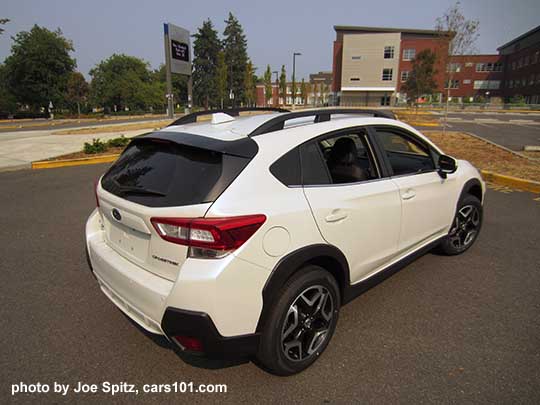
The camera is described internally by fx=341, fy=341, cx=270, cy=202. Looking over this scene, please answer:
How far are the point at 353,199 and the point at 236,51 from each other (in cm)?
8435

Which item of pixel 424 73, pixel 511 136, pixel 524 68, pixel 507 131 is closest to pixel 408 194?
pixel 511 136

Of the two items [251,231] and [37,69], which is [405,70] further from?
[251,231]

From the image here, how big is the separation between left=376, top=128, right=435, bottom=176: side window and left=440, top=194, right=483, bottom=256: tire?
25.5 inches

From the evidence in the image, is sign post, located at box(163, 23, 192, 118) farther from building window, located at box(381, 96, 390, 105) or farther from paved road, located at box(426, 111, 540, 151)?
building window, located at box(381, 96, 390, 105)

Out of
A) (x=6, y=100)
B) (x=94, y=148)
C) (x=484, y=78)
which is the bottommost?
(x=94, y=148)

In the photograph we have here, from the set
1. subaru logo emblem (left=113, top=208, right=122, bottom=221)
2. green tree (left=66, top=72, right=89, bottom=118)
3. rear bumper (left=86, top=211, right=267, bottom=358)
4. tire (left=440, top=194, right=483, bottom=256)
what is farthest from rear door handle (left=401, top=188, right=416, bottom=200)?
green tree (left=66, top=72, right=89, bottom=118)

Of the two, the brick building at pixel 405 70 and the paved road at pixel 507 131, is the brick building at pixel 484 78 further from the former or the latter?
the paved road at pixel 507 131

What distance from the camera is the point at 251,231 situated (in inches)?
72.2

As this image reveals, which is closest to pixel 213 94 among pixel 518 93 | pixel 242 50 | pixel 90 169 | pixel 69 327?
pixel 242 50

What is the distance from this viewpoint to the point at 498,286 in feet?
10.8

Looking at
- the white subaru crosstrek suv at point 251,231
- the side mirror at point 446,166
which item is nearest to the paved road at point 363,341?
the white subaru crosstrek suv at point 251,231

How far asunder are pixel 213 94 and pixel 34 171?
67.3 m

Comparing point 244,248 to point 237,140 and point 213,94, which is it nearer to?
point 237,140

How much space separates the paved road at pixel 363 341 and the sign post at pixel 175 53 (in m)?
28.5
